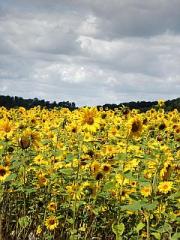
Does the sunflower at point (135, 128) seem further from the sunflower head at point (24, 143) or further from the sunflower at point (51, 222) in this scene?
the sunflower at point (51, 222)

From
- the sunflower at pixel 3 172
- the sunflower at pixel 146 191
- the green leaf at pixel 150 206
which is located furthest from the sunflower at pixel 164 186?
the sunflower at pixel 3 172

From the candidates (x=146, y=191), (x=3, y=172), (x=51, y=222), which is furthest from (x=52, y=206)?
(x=146, y=191)

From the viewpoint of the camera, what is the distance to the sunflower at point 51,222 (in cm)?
689

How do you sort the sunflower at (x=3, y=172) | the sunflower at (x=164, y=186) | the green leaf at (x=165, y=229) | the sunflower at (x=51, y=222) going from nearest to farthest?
the green leaf at (x=165, y=229)
the sunflower at (x=164, y=186)
the sunflower at (x=3, y=172)
the sunflower at (x=51, y=222)

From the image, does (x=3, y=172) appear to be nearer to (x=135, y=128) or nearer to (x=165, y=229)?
(x=135, y=128)

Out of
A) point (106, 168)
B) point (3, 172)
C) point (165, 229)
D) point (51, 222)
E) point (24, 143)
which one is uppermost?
point (24, 143)

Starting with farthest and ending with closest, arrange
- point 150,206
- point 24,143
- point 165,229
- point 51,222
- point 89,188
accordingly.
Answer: point 51,222
point 89,188
point 24,143
point 165,229
point 150,206

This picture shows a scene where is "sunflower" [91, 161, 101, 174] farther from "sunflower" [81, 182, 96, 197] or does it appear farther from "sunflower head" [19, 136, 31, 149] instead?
"sunflower head" [19, 136, 31, 149]

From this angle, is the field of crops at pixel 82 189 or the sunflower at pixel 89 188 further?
the sunflower at pixel 89 188

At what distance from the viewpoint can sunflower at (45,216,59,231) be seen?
22.6 feet

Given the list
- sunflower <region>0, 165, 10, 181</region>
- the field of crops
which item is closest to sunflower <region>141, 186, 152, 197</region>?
the field of crops

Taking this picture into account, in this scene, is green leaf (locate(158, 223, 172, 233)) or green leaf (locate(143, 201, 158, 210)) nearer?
green leaf (locate(143, 201, 158, 210))

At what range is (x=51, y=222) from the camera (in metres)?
6.92

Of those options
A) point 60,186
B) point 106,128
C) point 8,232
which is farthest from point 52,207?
point 106,128
